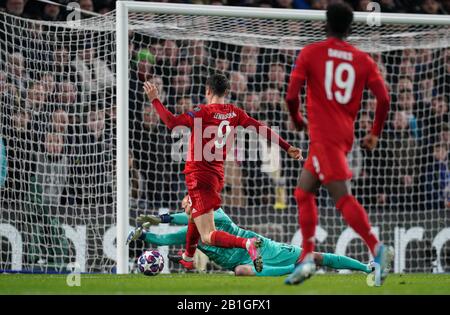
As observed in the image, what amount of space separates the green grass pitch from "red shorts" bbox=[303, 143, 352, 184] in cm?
80

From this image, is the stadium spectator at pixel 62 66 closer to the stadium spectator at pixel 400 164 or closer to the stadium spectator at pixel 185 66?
the stadium spectator at pixel 185 66

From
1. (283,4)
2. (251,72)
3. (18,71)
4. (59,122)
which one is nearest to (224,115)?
(59,122)

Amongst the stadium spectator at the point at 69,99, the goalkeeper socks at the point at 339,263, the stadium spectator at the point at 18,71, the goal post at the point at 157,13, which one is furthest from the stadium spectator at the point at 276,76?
the goalkeeper socks at the point at 339,263

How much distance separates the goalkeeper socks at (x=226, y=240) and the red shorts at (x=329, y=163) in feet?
6.58

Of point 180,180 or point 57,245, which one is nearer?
point 57,245

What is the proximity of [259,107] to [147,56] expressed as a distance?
1649mm

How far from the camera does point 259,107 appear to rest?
12289 millimetres

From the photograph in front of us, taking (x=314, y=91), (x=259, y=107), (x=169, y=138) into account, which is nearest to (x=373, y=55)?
(x=259, y=107)

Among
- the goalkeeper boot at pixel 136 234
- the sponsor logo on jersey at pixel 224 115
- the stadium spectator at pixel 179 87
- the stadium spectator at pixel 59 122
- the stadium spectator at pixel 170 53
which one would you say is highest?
the stadium spectator at pixel 170 53

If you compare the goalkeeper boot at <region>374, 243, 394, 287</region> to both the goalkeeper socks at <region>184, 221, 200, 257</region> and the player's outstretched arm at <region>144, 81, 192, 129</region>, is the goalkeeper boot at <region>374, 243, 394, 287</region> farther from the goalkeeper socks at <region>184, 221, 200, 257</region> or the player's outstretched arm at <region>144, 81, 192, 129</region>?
the goalkeeper socks at <region>184, 221, 200, 257</region>

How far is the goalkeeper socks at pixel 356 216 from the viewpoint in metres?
6.39

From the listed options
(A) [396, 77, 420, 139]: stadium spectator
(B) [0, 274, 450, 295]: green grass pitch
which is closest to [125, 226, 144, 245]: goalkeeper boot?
(B) [0, 274, 450, 295]: green grass pitch

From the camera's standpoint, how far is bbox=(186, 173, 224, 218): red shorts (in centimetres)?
862

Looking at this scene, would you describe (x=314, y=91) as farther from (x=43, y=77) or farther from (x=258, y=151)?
(x=258, y=151)
